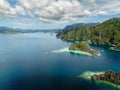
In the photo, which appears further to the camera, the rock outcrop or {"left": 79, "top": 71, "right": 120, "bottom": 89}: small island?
the rock outcrop

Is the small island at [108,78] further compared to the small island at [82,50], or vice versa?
the small island at [82,50]

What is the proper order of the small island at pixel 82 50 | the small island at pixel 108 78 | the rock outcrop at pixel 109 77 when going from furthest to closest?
1. the small island at pixel 82 50
2. the rock outcrop at pixel 109 77
3. the small island at pixel 108 78

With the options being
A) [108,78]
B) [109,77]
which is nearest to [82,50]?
[109,77]

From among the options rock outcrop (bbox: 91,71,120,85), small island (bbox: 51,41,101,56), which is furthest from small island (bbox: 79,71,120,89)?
small island (bbox: 51,41,101,56)

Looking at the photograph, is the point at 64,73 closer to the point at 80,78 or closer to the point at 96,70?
the point at 80,78

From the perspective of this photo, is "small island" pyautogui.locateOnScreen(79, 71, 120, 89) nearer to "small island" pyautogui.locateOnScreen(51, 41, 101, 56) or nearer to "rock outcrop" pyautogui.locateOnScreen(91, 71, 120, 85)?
"rock outcrop" pyautogui.locateOnScreen(91, 71, 120, 85)

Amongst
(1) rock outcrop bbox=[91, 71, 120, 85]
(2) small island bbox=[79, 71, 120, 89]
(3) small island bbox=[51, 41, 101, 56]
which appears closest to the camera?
(2) small island bbox=[79, 71, 120, 89]

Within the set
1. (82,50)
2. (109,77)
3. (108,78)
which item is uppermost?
(109,77)

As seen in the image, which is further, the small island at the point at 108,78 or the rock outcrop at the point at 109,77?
the rock outcrop at the point at 109,77

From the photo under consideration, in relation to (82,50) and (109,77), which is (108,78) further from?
(82,50)

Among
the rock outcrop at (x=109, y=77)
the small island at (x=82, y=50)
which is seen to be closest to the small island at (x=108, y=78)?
the rock outcrop at (x=109, y=77)

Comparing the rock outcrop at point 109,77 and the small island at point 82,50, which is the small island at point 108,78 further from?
the small island at point 82,50

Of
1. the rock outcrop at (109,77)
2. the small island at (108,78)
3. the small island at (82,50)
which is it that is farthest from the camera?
the small island at (82,50)
